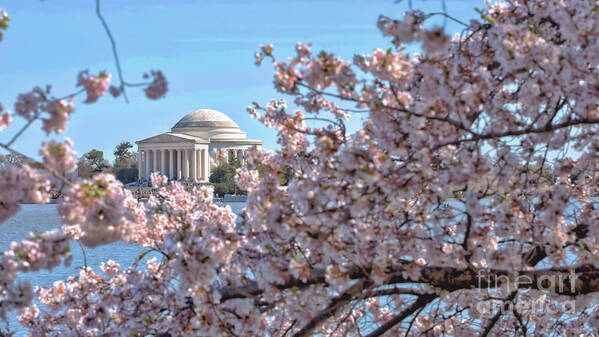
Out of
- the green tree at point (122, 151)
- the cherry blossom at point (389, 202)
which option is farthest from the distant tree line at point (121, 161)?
the cherry blossom at point (389, 202)

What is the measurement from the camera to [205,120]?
8675 cm

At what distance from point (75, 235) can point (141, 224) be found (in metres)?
0.82

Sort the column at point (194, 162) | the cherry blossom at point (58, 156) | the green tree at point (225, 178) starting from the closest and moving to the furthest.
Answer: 1. the cherry blossom at point (58, 156)
2. the green tree at point (225, 178)
3. the column at point (194, 162)

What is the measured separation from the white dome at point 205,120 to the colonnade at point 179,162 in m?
6.08

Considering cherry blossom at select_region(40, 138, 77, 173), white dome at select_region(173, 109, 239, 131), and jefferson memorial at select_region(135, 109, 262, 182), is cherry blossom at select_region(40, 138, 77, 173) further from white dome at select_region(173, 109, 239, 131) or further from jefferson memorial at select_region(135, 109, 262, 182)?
white dome at select_region(173, 109, 239, 131)

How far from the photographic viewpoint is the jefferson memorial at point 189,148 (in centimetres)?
7944

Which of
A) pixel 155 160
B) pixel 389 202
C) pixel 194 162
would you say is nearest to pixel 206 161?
pixel 194 162

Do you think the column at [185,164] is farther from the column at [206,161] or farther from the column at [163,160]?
the column at [163,160]

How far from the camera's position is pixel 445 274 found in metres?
3.28

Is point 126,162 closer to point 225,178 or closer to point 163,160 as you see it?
point 163,160

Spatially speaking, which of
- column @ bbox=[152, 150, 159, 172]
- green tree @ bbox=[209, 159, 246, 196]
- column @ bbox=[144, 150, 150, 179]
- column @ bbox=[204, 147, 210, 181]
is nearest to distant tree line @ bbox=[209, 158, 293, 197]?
green tree @ bbox=[209, 159, 246, 196]

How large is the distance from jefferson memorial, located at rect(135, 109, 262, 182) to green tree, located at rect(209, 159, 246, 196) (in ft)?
18.2

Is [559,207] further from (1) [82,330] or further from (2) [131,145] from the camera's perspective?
(2) [131,145]

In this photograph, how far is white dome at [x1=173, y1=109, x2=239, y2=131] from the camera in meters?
85.8
